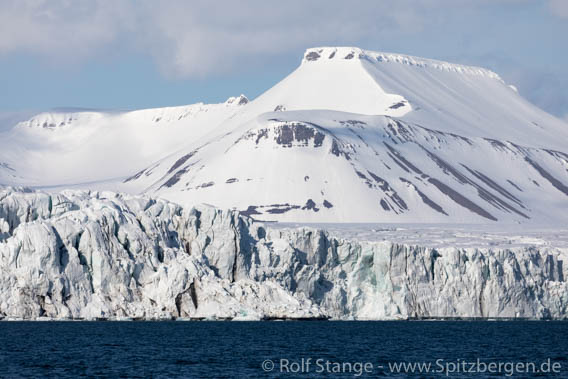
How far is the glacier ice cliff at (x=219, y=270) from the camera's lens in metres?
91.1

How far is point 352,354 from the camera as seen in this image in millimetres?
73438

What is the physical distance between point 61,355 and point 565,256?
83022mm

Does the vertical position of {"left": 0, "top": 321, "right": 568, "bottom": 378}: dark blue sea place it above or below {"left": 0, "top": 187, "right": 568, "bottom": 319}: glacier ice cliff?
below

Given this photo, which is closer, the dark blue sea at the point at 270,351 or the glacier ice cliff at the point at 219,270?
the dark blue sea at the point at 270,351

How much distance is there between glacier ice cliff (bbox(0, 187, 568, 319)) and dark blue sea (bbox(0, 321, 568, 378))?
103 inches

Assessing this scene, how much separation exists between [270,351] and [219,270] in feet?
96.6

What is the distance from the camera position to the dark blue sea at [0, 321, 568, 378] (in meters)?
61.1

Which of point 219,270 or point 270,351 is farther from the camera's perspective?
point 219,270

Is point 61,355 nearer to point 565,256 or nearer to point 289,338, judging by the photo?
point 289,338

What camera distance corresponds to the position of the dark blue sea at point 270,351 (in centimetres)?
6106

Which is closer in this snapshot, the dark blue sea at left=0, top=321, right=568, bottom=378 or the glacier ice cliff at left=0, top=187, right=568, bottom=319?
the dark blue sea at left=0, top=321, right=568, bottom=378

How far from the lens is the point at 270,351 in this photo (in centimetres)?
7469

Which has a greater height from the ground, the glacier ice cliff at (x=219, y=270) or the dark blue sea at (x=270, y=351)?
the glacier ice cliff at (x=219, y=270)

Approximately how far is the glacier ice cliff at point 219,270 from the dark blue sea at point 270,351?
263 cm
